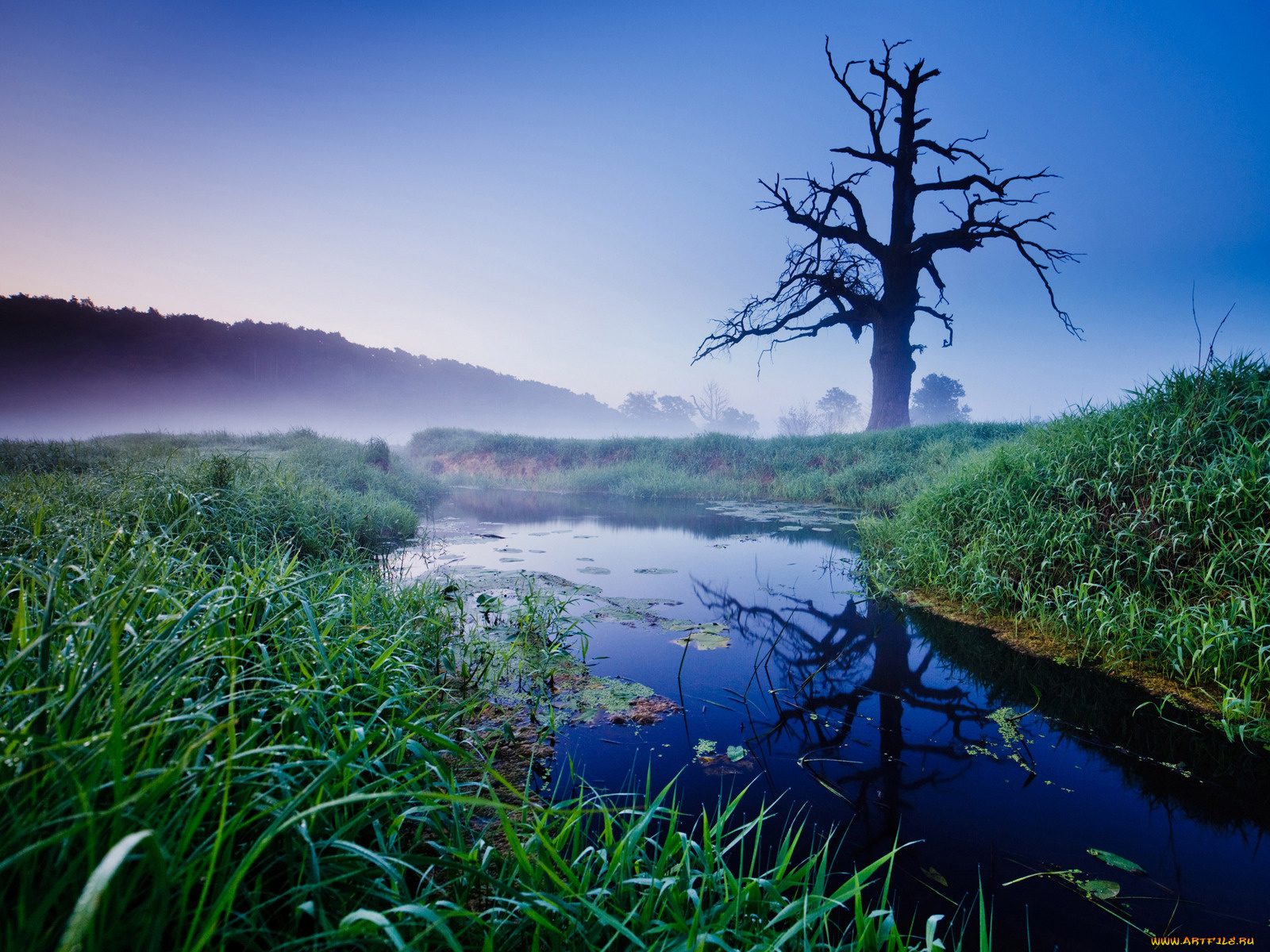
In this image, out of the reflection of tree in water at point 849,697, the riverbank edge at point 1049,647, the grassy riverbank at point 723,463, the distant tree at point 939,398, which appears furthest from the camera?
the distant tree at point 939,398

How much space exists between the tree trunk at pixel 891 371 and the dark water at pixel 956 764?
43.5 ft

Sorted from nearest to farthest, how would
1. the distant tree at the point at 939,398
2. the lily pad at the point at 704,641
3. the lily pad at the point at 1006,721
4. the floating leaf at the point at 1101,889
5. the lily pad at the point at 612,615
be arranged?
the floating leaf at the point at 1101,889, the lily pad at the point at 1006,721, the lily pad at the point at 704,641, the lily pad at the point at 612,615, the distant tree at the point at 939,398

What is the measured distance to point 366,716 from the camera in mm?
2143

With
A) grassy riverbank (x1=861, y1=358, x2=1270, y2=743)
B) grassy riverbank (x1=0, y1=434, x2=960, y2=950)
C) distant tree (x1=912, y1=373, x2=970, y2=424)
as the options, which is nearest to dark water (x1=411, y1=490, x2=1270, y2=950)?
grassy riverbank (x1=0, y1=434, x2=960, y2=950)

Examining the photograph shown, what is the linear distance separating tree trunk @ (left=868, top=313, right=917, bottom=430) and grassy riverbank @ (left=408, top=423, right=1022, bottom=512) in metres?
2.49

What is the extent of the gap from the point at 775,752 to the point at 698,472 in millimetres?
14362

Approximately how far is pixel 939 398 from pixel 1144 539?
63192mm

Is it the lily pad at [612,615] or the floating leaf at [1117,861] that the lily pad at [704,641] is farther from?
the floating leaf at [1117,861]

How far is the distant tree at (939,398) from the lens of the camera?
56.8 metres

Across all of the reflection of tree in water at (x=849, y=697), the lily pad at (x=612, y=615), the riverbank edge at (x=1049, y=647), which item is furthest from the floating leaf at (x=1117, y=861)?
the lily pad at (x=612, y=615)

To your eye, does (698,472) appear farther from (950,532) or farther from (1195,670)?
(1195,670)

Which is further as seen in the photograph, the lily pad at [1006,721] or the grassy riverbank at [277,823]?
the lily pad at [1006,721]

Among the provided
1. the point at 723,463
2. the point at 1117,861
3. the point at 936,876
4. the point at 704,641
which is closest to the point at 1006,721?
the point at 1117,861

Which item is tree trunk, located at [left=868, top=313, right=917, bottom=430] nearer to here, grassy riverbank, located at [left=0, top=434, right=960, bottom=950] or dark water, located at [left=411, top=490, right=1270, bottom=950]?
dark water, located at [left=411, top=490, right=1270, bottom=950]
